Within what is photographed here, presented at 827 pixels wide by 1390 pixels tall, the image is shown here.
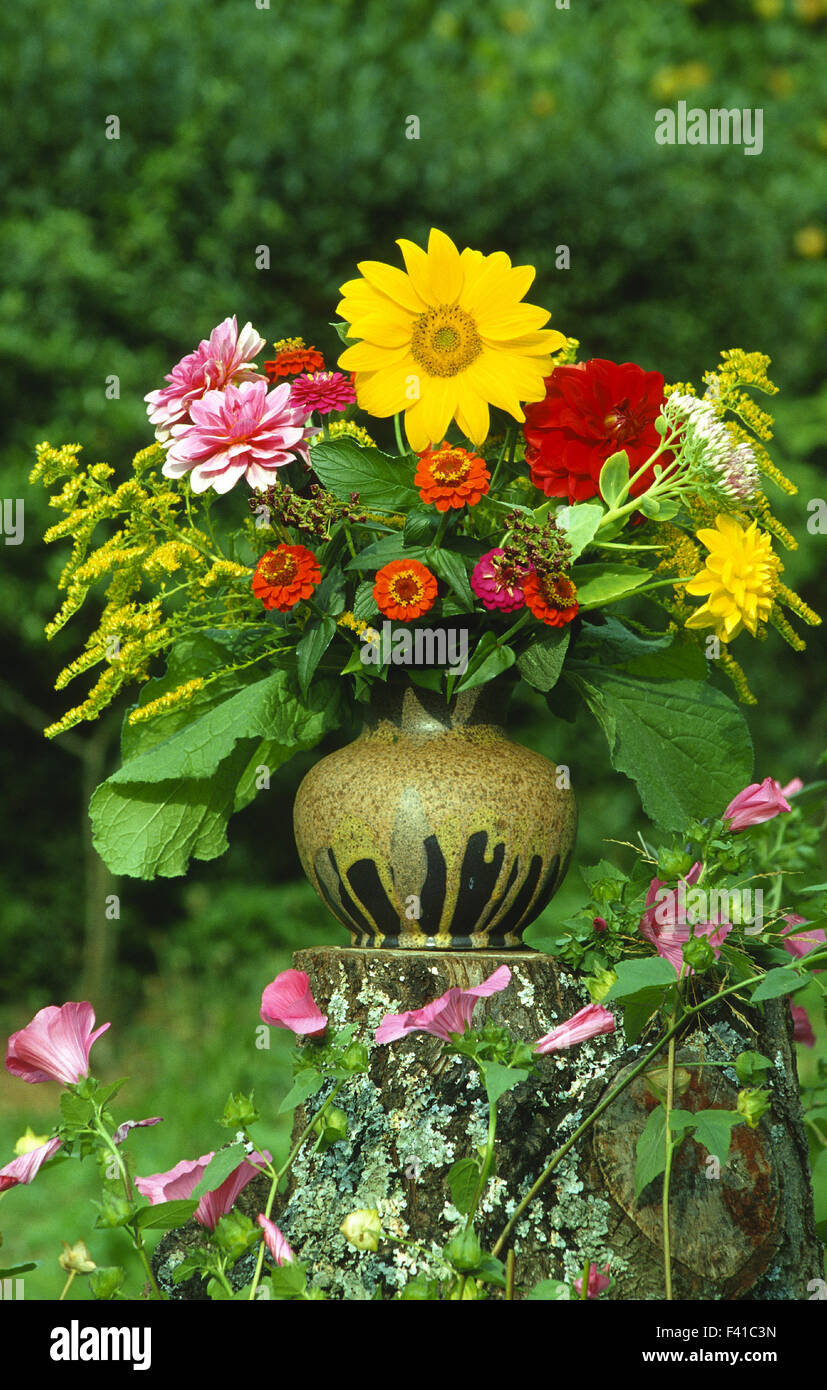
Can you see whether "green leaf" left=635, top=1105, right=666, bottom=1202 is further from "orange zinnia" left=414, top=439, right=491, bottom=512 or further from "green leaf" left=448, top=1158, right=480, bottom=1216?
"orange zinnia" left=414, top=439, right=491, bottom=512


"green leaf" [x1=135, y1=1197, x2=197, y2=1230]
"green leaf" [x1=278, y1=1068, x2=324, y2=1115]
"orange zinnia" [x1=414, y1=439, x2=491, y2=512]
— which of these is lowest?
"green leaf" [x1=135, y1=1197, x2=197, y2=1230]

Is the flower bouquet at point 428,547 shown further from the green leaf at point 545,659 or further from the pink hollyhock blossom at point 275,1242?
the pink hollyhock blossom at point 275,1242

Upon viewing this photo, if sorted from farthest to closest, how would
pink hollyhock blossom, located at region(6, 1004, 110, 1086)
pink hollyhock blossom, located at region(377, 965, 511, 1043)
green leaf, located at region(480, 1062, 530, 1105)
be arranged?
1. pink hollyhock blossom, located at region(6, 1004, 110, 1086)
2. pink hollyhock blossom, located at region(377, 965, 511, 1043)
3. green leaf, located at region(480, 1062, 530, 1105)

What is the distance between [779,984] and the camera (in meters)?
1.05

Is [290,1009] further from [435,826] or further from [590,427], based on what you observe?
[590,427]

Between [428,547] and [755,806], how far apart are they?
424 millimetres

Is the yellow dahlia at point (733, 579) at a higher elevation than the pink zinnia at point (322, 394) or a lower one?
lower

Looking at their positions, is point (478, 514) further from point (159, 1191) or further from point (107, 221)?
point (107, 221)

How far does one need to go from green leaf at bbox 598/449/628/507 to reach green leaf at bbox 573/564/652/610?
0.07 meters

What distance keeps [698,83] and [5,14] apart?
256 centimetres

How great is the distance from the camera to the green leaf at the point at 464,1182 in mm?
1035

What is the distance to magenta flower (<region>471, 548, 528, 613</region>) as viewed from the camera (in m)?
1.22

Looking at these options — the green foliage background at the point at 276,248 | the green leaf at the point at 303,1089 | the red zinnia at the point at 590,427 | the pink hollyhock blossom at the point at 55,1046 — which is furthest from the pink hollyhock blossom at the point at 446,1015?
the green foliage background at the point at 276,248

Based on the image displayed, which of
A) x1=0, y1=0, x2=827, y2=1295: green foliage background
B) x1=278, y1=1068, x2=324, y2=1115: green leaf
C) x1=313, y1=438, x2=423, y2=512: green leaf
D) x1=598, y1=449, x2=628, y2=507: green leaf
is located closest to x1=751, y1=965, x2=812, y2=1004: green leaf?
x1=278, y1=1068, x2=324, y2=1115: green leaf
